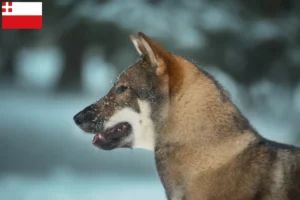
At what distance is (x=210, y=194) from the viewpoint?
2.23 metres

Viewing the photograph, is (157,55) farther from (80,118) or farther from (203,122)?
(80,118)

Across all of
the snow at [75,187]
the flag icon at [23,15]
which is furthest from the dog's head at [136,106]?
the flag icon at [23,15]

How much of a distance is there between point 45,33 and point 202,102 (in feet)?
13.1

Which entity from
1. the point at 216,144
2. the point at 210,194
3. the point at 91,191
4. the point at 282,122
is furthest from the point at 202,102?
the point at 282,122

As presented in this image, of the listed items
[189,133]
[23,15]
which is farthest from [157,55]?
[23,15]

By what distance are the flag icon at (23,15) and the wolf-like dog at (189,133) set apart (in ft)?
11.9

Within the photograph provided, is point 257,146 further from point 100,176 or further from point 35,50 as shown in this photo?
point 35,50

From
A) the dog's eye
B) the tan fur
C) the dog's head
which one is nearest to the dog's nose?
the dog's head

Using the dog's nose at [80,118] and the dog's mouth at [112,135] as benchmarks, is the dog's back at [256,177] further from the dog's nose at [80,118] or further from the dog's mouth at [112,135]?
the dog's nose at [80,118]

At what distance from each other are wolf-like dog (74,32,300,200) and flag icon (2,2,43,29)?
3622mm

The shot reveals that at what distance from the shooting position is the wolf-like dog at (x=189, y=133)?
7.20ft

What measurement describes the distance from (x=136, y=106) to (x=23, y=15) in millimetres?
4055

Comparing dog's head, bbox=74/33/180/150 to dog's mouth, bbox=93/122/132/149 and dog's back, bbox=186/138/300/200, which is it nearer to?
dog's mouth, bbox=93/122/132/149

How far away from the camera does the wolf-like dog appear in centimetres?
219
